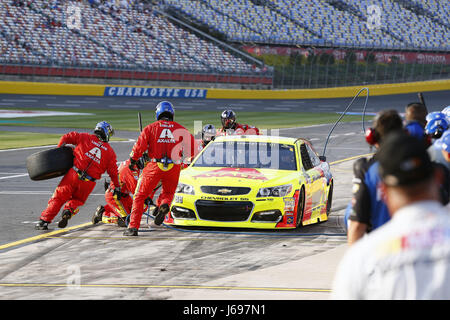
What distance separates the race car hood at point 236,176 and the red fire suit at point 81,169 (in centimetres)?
106

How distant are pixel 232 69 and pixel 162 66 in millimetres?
4459

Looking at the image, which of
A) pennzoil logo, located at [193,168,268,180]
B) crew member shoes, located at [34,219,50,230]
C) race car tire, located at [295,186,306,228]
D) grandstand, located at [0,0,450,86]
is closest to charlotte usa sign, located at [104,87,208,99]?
grandstand, located at [0,0,450,86]

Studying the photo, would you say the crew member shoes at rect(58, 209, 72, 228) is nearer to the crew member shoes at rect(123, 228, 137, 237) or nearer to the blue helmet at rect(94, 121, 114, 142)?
the crew member shoes at rect(123, 228, 137, 237)

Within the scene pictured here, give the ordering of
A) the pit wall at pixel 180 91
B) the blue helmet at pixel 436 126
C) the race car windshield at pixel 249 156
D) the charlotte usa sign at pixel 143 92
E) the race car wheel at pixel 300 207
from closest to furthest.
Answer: the blue helmet at pixel 436 126 → the race car wheel at pixel 300 207 → the race car windshield at pixel 249 156 → the pit wall at pixel 180 91 → the charlotte usa sign at pixel 143 92

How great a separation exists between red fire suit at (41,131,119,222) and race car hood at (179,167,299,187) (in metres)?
1.06

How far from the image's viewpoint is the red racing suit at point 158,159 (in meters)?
10.7

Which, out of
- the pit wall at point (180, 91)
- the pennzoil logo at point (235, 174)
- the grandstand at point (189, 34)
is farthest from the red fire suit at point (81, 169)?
the grandstand at point (189, 34)

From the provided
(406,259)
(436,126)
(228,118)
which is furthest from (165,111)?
(406,259)

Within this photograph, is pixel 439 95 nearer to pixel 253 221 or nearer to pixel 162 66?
pixel 162 66

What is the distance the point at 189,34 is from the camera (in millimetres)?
51031

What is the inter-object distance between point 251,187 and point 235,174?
0.44 metres

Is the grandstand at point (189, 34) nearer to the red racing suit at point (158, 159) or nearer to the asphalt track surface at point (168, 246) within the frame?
the asphalt track surface at point (168, 246)

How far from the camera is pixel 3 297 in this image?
7.09 metres

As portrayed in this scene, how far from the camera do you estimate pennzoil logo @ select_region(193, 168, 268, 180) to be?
11.2 meters
